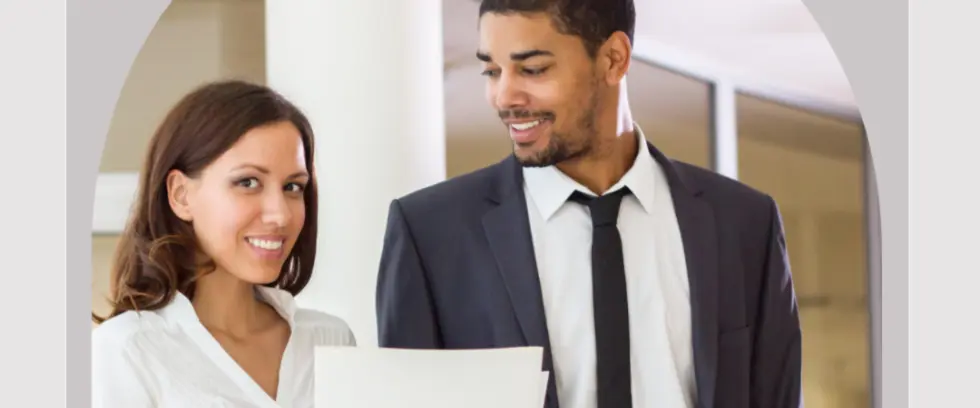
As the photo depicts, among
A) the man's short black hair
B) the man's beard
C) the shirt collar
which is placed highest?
the man's short black hair

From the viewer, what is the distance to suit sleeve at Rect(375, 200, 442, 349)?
2.32m

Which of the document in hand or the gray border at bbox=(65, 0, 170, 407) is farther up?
the gray border at bbox=(65, 0, 170, 407)

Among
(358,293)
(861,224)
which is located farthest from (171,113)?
(861,224)

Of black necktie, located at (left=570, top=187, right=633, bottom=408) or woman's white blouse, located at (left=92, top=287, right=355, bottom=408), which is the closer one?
woman's white blouse, located at (left=92, top=287, right=355, bottom=408)

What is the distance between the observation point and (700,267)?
2.33 metres

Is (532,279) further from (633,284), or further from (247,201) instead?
(247,201)

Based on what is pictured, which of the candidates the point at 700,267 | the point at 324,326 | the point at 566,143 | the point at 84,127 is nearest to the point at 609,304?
the point at 700,267

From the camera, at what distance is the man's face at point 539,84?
2293 millimetres

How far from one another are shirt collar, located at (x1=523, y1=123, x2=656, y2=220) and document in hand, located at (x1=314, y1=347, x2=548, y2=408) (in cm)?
34

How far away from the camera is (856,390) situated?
301 cm

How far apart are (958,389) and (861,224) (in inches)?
29.1

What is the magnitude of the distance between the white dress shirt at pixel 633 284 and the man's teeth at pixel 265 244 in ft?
1.63

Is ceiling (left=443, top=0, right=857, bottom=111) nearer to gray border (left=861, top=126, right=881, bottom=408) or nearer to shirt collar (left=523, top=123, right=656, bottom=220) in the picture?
gray border (left=861, top=126, right=881, bottom=408)

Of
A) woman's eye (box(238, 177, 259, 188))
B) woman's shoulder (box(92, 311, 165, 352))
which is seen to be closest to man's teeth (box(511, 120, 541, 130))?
woman's eye (box(238, 177, 259, 188))
